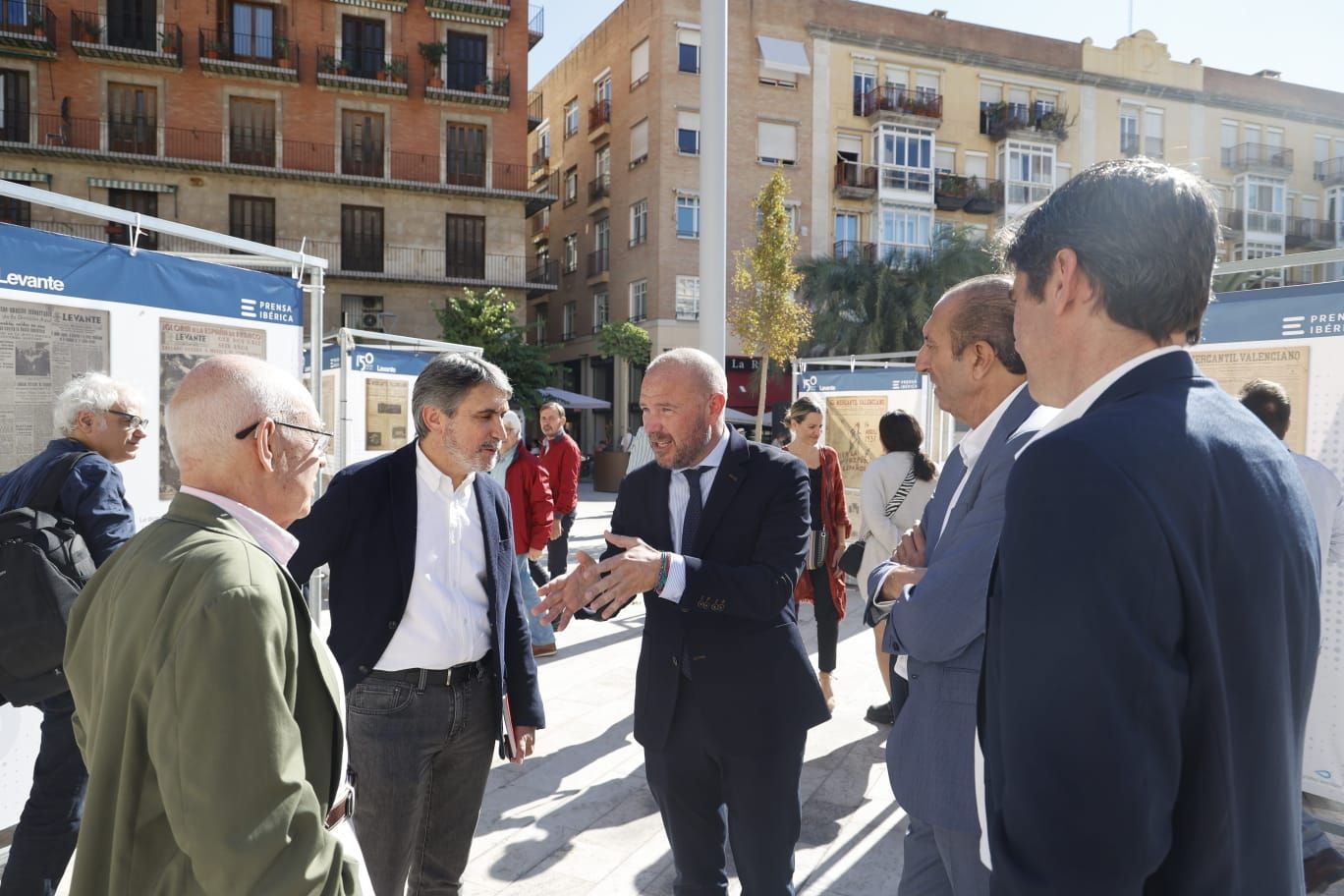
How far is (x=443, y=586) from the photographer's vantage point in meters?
2.91

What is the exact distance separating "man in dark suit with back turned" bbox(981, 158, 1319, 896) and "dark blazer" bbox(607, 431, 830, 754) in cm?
146

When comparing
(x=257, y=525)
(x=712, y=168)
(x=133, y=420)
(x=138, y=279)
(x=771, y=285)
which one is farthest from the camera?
(x=771, y=285)

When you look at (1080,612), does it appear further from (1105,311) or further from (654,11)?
Result: (654,11)

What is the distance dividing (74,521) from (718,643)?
231cm

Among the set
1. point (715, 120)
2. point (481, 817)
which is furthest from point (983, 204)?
point (481, 817)

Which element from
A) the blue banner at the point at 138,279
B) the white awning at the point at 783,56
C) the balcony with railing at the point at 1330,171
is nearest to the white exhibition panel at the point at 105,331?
the blue banner at the point at 138,279

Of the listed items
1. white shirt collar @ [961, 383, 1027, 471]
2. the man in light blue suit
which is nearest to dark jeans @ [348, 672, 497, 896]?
the man in light blue suit

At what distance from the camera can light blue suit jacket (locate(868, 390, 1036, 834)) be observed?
192 centimetres

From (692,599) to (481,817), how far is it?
7.44ft

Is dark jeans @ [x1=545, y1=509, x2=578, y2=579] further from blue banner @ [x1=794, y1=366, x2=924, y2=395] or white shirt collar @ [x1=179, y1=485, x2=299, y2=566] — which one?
white shirt collar @ [x1=179, y1=485, x2=299, y2=566]

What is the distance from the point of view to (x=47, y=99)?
87.9ft

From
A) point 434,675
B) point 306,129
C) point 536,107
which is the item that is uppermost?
point 536,107

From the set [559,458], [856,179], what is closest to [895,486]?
[559,458]

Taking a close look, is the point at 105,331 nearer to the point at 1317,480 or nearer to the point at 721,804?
the point at 721,804
